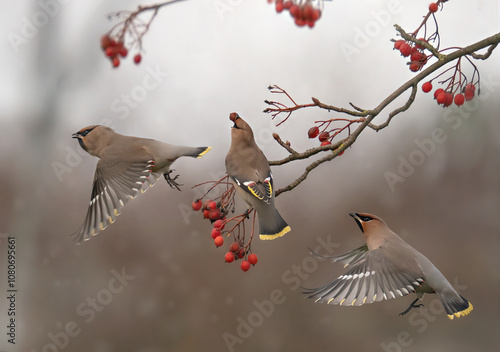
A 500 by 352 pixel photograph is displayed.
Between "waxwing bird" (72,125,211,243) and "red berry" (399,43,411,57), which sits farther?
"red berry" (399,43,411,57)

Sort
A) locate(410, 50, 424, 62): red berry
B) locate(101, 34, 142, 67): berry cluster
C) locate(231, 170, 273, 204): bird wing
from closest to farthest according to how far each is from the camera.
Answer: locate(101, 34, 142, 67): berry cluster, locate(231, 170, 273, 204): bird wing, locate(410, 50, 424, 62): red berry

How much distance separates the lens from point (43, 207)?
19.0 feet

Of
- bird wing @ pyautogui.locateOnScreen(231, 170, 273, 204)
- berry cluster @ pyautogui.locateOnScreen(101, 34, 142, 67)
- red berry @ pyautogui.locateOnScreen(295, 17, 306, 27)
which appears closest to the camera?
red berry @ pyautogui.locateOnScreen(295, 17, 306, 27)

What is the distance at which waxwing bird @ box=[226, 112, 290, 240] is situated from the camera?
163 centimetres

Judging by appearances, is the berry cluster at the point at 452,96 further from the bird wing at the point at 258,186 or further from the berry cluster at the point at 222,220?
the berry cluster at the point at 222,220

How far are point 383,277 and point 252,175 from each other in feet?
1.41

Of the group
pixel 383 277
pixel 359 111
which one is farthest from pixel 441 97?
pixel 383 277

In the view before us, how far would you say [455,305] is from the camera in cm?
174

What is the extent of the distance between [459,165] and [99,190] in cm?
557

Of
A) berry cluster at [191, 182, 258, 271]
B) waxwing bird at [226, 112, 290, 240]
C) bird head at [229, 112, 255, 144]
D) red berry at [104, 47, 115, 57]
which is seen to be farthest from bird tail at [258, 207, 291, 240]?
red berry at [104, 47, 115, 57]

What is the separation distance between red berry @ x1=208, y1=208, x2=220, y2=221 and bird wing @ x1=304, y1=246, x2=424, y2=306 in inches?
11.5

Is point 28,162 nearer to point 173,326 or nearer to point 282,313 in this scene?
point 173,326

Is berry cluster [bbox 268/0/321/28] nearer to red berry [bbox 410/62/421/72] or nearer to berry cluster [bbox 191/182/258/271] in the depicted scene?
berry cluster [bbox 191/182/258/271]

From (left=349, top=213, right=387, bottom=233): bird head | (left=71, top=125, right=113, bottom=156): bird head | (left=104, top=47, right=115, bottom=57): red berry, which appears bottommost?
(left=349, top=213, right=387, bottom=233): bird head
